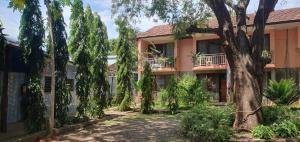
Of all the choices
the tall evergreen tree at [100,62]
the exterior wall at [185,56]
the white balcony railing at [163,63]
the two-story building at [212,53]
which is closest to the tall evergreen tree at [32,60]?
the tall evergreen tree at [100,62]

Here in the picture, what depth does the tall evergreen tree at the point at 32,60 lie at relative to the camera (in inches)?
536

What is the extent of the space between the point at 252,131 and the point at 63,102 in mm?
7416

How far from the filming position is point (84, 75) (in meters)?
17.9

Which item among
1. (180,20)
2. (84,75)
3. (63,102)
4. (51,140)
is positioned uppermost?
(180,20)

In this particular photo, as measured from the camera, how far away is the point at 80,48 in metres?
17.5

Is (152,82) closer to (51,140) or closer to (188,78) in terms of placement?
(188,78)

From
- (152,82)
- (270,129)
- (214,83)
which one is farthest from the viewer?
(214,83)

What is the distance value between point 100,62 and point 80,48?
12.1 feet

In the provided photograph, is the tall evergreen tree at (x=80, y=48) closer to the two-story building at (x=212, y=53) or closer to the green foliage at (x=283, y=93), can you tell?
the two-story building at (x=212, y=53)

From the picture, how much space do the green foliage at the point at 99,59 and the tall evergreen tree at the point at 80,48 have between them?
5.95 feet

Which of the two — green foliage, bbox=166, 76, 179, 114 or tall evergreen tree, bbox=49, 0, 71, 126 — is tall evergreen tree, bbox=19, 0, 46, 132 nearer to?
tall evergreen tree, bbox=49, 0, 71, 126

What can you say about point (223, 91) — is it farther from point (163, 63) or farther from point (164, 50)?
point (164, 50)

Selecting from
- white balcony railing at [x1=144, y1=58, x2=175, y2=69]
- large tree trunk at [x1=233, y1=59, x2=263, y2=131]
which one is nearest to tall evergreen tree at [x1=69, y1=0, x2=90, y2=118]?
large tree trunk at [x1=233, y1=59, x2=263, y2=131]

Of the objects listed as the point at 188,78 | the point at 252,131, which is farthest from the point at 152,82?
the point at 252,131
